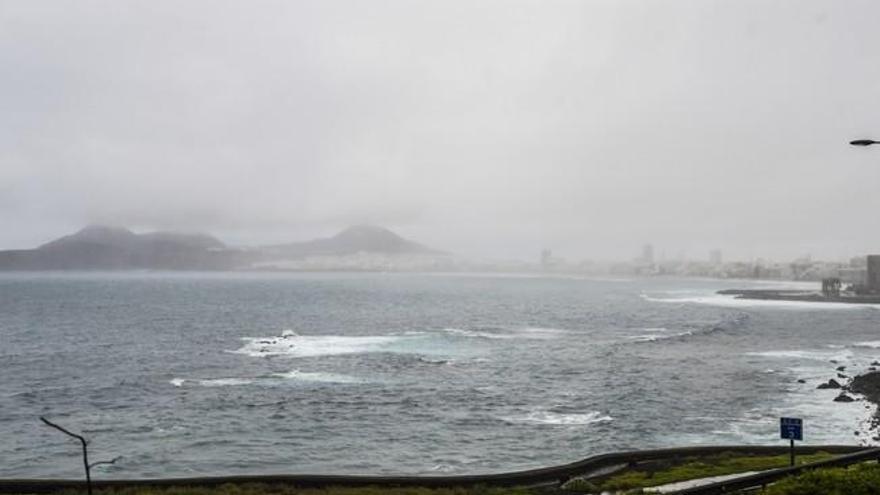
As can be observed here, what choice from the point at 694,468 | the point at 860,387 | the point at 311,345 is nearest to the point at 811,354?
the point at 860,387

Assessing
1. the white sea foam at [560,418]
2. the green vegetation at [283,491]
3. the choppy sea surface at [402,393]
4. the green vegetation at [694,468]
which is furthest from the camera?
the white sea foam at [560,418]

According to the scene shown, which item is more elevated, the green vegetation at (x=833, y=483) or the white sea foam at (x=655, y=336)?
the green vegetation at (x=833, y=483)

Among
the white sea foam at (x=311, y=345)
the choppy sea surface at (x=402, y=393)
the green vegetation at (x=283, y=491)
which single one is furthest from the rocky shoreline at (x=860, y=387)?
the white sea foam at (x=311, y=345)

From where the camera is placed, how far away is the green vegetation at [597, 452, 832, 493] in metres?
33.0

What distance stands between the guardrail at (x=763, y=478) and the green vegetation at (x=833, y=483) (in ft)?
2.05

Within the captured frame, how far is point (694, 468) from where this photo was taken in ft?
116

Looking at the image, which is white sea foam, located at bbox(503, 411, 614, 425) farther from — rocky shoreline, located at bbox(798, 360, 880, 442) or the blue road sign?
the blue road sign

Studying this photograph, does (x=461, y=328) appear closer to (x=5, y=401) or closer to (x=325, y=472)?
(x=5, y=401)

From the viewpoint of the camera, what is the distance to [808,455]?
37.5 metres

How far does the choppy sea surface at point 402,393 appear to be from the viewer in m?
44.6

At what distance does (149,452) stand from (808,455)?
→ 118 ft

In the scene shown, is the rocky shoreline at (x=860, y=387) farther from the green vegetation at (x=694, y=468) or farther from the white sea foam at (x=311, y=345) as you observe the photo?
the white sea foam at (x=311, y=345)

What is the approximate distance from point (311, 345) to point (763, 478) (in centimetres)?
8200

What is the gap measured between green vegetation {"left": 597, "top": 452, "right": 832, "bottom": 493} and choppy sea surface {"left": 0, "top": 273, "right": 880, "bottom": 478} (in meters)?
6.76
